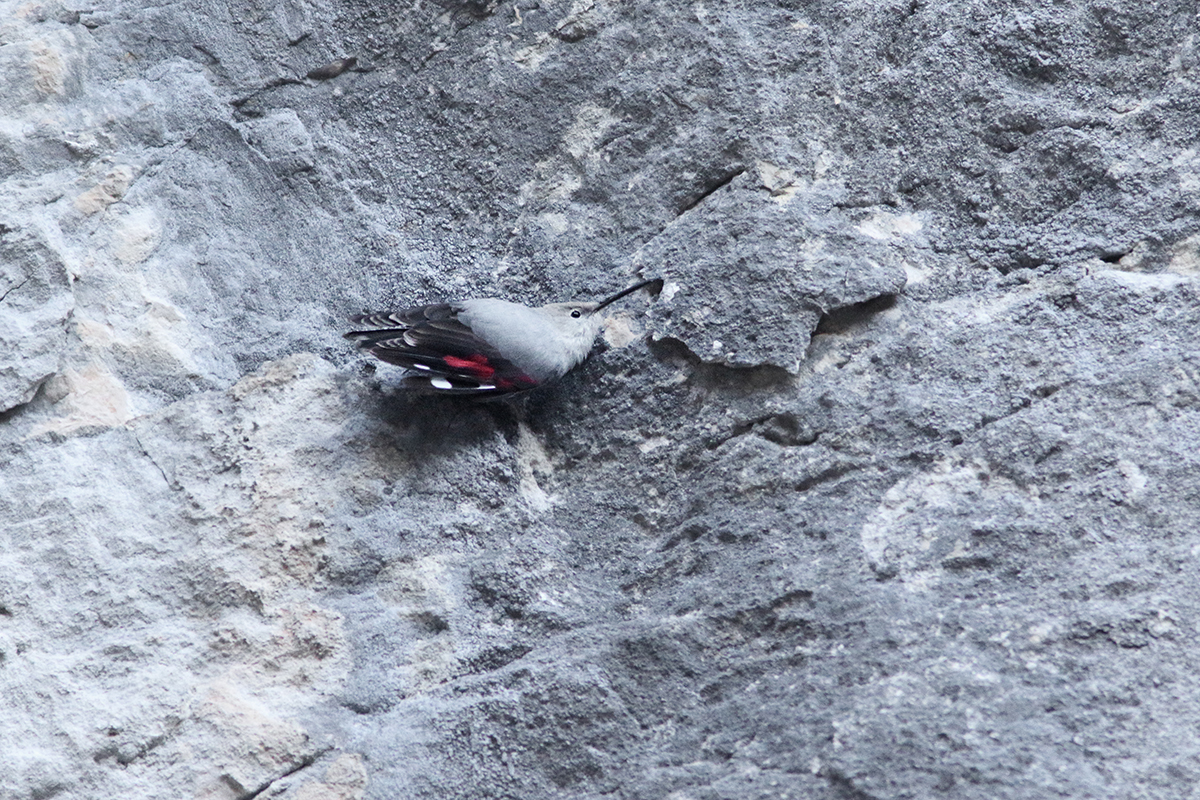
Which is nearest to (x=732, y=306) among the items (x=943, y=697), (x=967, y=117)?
(x=967, y=117)

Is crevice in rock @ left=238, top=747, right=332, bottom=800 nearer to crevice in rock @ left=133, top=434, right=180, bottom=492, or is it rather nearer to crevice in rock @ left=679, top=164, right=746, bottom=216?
crevice in rock @ left=133, top=434, right=180, bottom=492

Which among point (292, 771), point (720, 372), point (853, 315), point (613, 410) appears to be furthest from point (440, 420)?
point (853, 315)

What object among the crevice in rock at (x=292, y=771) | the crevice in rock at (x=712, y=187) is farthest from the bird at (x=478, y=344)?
the crevice in rock at (x=292, y=771)

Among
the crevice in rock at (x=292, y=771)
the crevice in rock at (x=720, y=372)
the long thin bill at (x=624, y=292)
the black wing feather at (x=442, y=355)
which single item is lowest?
the crevice in rock at (x=292, y=771)

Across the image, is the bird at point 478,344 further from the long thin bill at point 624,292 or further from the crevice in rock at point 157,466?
the crevice in rock at point 157,466

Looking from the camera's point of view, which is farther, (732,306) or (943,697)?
(732,306)

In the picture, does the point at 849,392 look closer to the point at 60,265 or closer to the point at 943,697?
the point at 943,697
